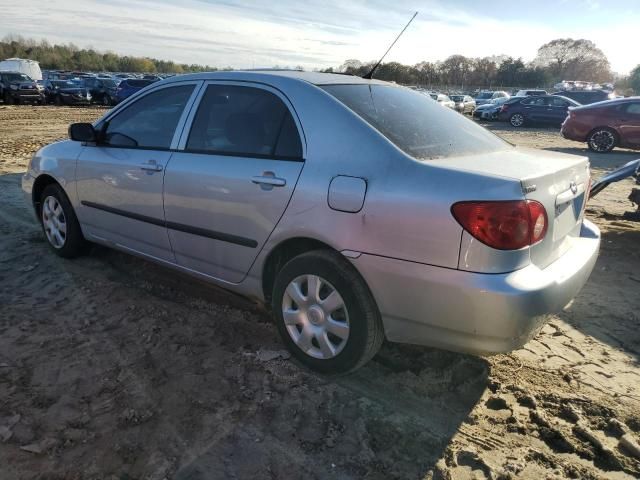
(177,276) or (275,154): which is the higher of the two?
(275,154)

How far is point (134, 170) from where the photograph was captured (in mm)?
3631

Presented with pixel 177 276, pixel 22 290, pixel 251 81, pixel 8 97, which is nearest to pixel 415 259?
pixel 251 81

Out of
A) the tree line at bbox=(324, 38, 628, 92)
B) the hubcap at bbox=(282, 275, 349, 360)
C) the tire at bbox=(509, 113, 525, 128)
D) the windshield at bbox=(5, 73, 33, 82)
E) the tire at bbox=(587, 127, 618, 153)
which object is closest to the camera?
the hubcap at bbox=(282, 275, 349, 360)

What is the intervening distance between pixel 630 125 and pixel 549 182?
43.6ft

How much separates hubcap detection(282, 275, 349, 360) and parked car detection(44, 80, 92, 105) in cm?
2832

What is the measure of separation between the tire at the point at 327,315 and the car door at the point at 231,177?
327 millimetres

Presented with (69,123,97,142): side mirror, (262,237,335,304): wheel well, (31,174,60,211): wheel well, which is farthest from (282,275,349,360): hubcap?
(31,174,60,211): wheel well

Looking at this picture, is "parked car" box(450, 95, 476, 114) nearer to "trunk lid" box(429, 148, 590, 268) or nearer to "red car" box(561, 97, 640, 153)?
"red car" box(561, 97, 640, 153)

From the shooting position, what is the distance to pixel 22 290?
3.92m

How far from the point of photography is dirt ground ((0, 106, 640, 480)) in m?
2.24

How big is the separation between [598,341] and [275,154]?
2469 millimetres

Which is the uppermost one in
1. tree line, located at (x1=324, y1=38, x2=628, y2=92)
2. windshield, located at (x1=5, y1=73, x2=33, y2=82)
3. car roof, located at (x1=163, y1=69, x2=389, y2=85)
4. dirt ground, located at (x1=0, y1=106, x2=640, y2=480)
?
tree line, located at (x1=324, y1=38, x2=628, y2=92)

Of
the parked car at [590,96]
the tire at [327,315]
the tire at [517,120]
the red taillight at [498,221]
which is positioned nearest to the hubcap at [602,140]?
the tire at [517,120]

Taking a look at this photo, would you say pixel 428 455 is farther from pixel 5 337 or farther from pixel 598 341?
pixel 5 337
